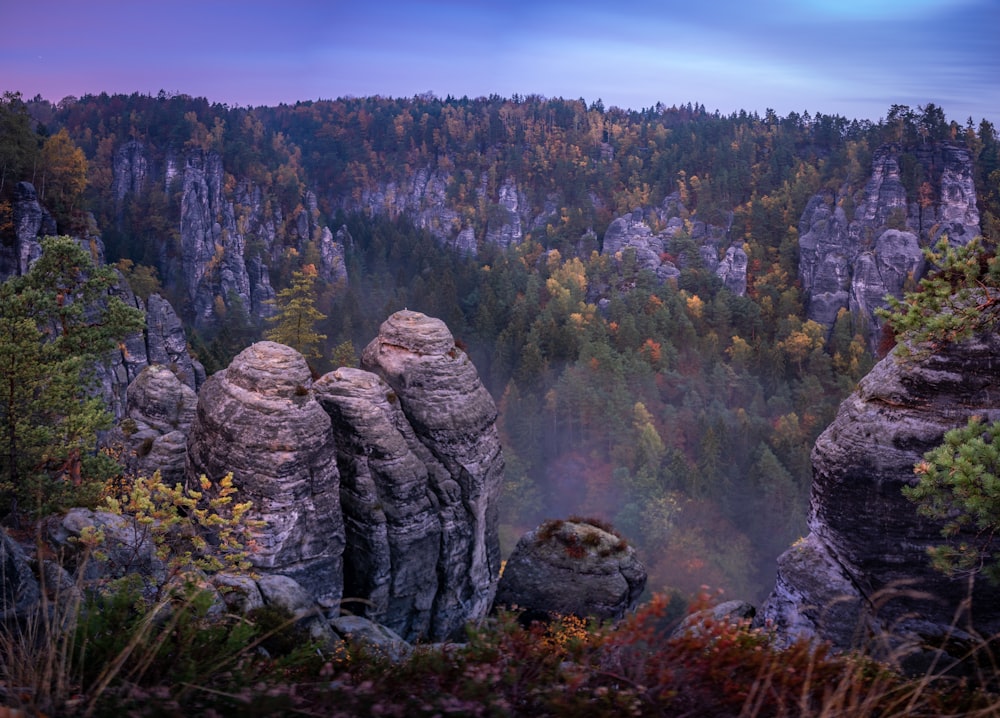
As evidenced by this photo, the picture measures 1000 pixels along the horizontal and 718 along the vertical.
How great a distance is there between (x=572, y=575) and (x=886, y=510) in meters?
12.0

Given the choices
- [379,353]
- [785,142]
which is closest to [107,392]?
[379,353]

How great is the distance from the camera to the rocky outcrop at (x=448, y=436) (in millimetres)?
21594

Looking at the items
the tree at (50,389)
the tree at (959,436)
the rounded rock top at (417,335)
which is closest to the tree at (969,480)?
the tree at (959,436)

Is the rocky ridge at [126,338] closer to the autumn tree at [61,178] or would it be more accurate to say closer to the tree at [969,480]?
A: the autumn tree at [61,178]

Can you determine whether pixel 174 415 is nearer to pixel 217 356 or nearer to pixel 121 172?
pixel 217 356

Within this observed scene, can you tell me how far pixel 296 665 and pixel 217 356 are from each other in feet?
206

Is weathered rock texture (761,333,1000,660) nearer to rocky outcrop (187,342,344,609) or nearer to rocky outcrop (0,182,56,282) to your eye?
rocky outcrop (187,342,344,609)

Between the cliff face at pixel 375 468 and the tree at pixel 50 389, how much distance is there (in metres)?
3.01

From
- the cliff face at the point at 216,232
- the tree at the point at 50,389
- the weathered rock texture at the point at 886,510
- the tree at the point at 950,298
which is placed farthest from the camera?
the cliff face at the point at 216,232

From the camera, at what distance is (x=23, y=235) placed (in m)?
44.9

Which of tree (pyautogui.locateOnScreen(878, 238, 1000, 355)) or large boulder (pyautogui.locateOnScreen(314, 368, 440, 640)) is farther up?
tree (pyautogui.locateOnScreen(878, 238, 1000, 355))

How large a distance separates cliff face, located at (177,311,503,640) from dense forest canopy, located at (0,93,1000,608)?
108ft

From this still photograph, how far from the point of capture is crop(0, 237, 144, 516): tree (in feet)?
45.8

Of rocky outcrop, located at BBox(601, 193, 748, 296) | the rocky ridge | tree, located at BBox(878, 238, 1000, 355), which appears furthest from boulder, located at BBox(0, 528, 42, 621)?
rocky outcrop, located at BBox(601, 193, 748, 296)
